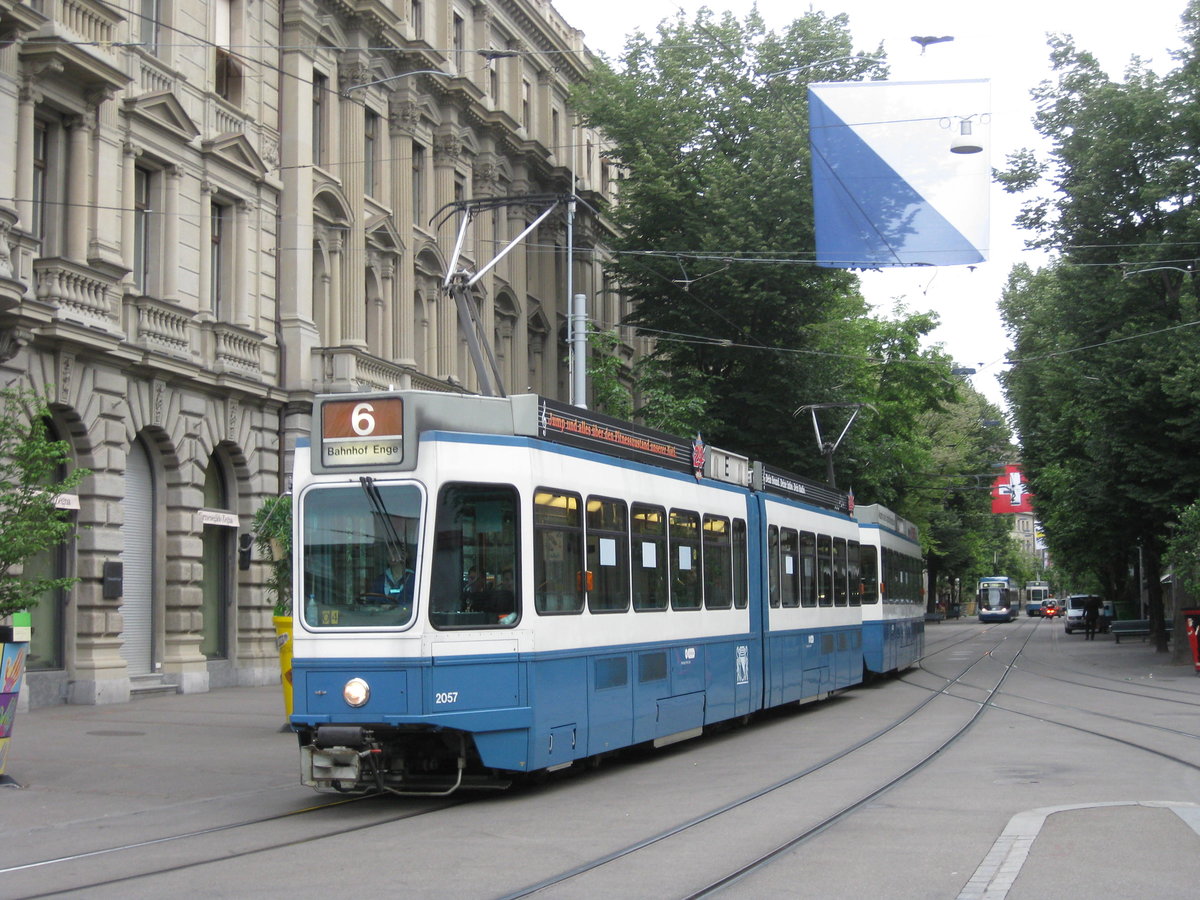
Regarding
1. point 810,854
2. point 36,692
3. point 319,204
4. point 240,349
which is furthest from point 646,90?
point 810,854

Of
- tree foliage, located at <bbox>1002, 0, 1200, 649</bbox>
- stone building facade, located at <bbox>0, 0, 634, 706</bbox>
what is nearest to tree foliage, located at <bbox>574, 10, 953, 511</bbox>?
stone building facade, located at <bbox>0, 0, 634, 706</bbox>

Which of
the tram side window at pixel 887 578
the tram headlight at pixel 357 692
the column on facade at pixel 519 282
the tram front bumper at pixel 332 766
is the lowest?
the tram front bumper at pixel 332 766

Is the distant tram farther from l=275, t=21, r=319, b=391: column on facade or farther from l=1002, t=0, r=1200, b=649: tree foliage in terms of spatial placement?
l=275, t=21, r=319, b=391: column on facade

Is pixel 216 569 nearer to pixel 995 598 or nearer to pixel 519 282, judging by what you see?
pixel 519 282

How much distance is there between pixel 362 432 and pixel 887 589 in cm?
1622

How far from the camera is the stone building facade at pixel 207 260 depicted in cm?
2123

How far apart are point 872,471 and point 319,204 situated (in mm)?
19712

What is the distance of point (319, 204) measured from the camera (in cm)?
2941

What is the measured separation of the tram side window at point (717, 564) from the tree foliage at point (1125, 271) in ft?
55.1

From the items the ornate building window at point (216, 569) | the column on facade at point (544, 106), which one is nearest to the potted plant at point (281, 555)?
the ornate building window at point (216, 569)

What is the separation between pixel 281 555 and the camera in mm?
19375

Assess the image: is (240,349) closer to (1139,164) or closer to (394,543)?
(394,543)

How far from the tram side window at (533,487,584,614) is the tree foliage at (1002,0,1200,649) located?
21.0 metres

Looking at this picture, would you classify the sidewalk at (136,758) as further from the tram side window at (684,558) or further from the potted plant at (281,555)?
the tram side window at (684,558)
